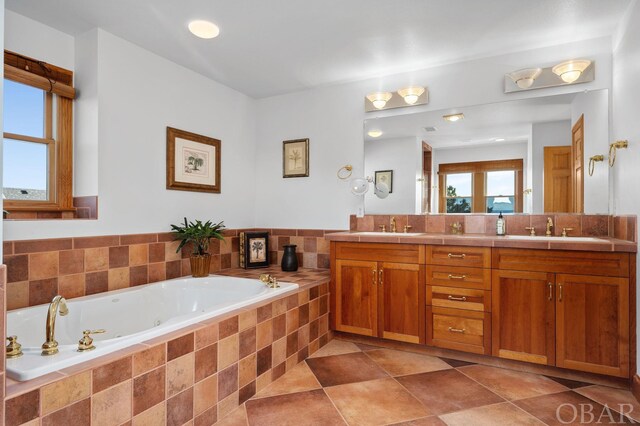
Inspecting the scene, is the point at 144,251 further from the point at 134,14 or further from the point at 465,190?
the point at 465,190

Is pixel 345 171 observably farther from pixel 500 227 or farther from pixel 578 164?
pixel 578 164

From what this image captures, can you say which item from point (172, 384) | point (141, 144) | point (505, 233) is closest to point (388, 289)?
point (505, 233)

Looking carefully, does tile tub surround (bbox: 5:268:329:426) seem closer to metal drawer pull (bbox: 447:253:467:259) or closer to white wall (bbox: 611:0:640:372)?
metal drawer pull (bbox: 447:253:467:259)

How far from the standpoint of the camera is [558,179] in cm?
273

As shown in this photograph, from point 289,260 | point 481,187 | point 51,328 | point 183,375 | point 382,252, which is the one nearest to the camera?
point 51,328

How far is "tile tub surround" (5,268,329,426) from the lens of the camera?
123 centimetres

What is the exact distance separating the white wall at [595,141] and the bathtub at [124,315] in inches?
86.7

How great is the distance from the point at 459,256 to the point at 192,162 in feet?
7.50

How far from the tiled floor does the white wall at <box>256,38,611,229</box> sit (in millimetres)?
1441

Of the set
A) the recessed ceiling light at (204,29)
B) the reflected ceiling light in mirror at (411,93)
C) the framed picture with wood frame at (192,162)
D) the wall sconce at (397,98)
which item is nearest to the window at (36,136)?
the framed picture with wood frame at (192,162)

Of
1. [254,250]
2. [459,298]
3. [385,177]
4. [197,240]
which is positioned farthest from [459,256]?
[197,240]

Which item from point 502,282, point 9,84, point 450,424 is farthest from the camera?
point 502,282

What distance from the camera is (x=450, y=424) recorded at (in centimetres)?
187

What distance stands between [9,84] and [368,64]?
248cm
